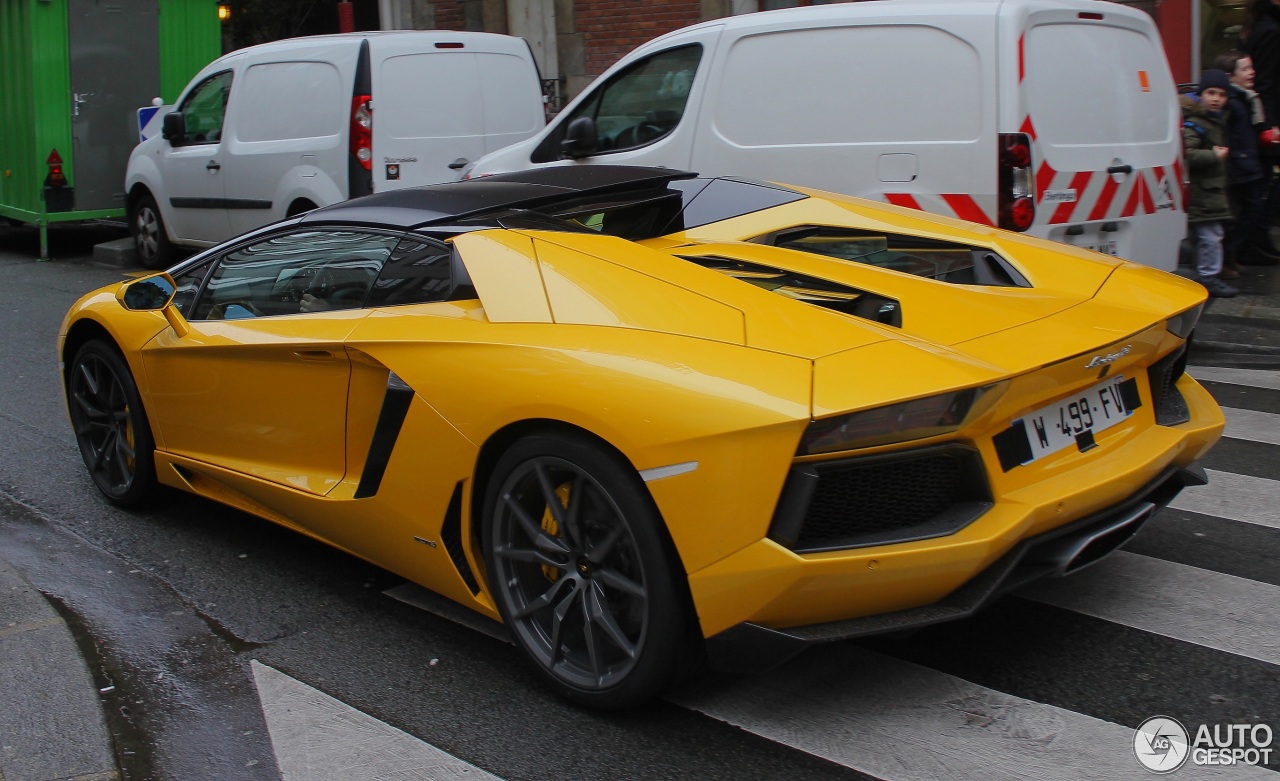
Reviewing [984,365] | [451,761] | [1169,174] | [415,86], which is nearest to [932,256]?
[984,365]

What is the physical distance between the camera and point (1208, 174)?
885cm

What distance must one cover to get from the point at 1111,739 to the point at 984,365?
94 cm

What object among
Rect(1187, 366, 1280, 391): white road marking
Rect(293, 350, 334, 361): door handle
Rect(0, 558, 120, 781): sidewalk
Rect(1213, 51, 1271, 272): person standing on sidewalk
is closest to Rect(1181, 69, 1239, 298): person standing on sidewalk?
Rect(1213, 51, 1271, 272): person standing on sidewalk

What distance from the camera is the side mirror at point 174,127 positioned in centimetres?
1127

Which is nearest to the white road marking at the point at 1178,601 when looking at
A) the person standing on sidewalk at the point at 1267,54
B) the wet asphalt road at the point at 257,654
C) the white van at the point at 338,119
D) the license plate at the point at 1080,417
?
the license plate at the point at 1080,417

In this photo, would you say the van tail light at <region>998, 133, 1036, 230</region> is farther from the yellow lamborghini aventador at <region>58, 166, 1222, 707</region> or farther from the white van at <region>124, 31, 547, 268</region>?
the white van at <region>124, 31, 547, 268</region>

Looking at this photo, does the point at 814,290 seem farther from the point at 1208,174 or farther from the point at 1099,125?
the point at 1208,174

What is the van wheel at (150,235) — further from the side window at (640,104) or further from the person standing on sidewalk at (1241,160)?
the person standing on sidewalk at (1241,160)


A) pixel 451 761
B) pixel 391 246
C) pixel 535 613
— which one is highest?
pixel 391 246

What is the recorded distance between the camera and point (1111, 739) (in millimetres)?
3133

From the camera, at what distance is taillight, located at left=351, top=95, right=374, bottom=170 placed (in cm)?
957

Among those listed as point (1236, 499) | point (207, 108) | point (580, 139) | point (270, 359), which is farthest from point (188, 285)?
point (207, 108)

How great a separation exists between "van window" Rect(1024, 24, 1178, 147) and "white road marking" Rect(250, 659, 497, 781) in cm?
447

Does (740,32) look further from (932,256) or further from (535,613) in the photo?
(535,613)
